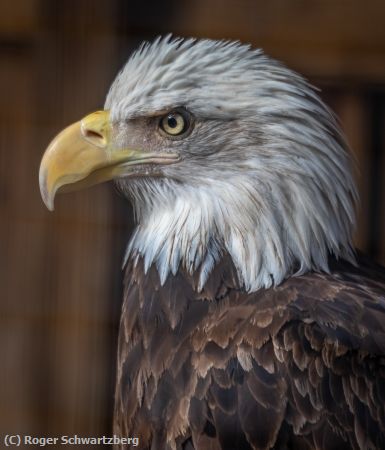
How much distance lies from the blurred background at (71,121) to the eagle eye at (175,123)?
0.78 metres

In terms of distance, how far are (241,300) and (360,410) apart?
0.24 meters

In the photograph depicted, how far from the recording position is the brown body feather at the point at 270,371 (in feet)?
4.86

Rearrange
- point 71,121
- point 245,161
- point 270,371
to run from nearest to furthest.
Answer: point 270,371 → point 245,161 → point 71,121

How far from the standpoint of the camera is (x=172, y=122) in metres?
1.63

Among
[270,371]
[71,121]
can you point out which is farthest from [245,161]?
[71,121]

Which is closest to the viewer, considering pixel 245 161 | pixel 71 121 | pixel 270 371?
pixel 270 371

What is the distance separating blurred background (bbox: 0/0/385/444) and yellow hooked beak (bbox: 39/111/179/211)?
2.52 ft

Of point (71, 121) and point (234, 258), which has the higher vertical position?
point (71, 121)

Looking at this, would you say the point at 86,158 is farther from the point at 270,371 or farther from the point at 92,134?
the point at 270,371

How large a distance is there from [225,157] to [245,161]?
0.04m

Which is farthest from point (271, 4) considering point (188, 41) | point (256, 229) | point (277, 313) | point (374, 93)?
point (277, 313)

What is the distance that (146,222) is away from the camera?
68.6 inches

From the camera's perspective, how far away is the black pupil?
163cm

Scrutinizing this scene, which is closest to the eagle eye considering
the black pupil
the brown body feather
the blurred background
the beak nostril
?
the black pupil
